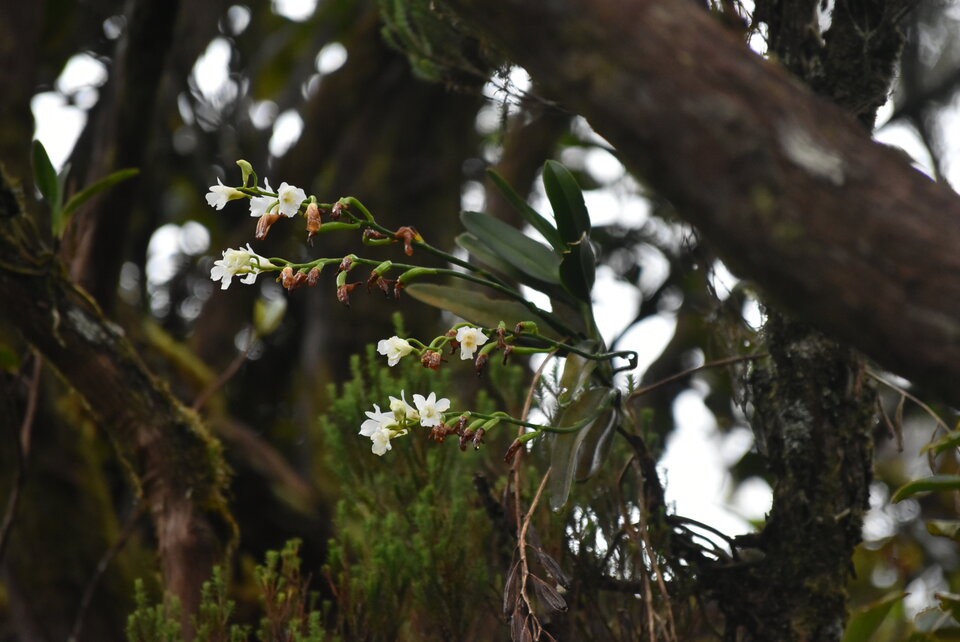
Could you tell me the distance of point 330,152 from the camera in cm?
372

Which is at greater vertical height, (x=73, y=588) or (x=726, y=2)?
(x=726, y=2)

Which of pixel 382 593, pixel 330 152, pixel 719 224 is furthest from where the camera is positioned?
pixel 330 152

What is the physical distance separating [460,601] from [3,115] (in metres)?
1.95

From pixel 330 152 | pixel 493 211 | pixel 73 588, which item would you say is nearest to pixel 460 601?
pixel 73 588

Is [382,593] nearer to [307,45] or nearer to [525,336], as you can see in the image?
[525,336]

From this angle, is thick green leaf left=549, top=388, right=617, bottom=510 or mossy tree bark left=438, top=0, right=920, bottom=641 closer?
mossy tree bark left=438, top=0, right=920, bottom=641

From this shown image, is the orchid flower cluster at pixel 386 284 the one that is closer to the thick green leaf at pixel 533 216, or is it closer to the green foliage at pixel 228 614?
the thick green leaf at pixel 533 216

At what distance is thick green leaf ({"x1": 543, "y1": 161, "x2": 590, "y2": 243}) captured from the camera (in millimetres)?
1433

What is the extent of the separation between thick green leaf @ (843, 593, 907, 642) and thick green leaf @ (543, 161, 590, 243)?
2.23 feet

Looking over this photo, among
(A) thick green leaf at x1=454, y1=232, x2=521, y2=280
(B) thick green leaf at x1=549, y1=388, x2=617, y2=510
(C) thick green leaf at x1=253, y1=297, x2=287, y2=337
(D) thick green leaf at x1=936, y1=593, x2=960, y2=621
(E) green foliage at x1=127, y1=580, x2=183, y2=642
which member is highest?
(C) thick green leaf at x1=253, y1=297, x2=287, y2=337

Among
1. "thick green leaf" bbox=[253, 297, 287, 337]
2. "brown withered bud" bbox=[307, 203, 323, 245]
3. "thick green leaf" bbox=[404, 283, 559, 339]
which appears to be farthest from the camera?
"thick green leaf" bbox=[253, 297, 287, 337]

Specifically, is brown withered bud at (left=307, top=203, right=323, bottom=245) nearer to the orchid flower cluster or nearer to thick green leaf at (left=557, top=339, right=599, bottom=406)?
the orchid flower cluster

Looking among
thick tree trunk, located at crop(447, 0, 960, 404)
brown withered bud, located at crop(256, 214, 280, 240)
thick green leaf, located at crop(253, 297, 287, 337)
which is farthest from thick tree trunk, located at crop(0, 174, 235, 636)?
thick tree trunk, located at crop(447, 0, 960, 404)

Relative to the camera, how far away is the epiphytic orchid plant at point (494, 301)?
1.24m
